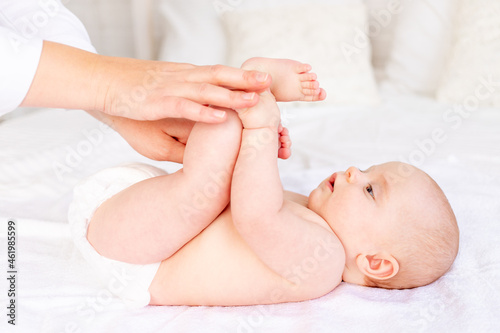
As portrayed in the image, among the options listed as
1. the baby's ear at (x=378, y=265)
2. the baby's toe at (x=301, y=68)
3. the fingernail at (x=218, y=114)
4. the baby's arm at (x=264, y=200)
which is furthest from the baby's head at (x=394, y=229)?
the fingernail at (x=218, y=114)

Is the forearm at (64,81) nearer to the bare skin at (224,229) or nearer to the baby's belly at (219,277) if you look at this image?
the bare skin at (224,229)

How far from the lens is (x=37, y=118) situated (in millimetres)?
1876

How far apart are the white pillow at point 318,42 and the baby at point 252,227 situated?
120cm

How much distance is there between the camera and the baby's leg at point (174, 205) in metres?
0.81

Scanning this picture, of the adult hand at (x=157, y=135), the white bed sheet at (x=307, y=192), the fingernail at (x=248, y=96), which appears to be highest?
the fingernail at (x=248, y=96)

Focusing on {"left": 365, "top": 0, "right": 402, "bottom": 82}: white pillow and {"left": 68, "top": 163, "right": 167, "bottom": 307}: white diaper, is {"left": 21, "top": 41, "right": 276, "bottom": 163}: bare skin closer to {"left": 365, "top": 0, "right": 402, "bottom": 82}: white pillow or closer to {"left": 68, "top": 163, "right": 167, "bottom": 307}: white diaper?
{"left": 68, "top": 163, "right": 167, "bottom": 307}: white diaper

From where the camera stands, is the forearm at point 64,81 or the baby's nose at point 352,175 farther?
the baby's nose at point 352,175

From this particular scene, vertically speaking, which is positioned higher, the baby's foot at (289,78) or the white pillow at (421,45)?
the baby's foot at (289,78)

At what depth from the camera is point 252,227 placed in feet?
2.61

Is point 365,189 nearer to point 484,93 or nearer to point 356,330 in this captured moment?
point 356,330

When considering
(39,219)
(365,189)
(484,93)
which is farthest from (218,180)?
(484,93)

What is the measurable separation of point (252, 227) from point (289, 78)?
305mm

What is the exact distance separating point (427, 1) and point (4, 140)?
1967 millimetres

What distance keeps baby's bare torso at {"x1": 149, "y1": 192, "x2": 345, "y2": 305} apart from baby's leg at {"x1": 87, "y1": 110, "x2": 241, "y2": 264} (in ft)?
0.11
